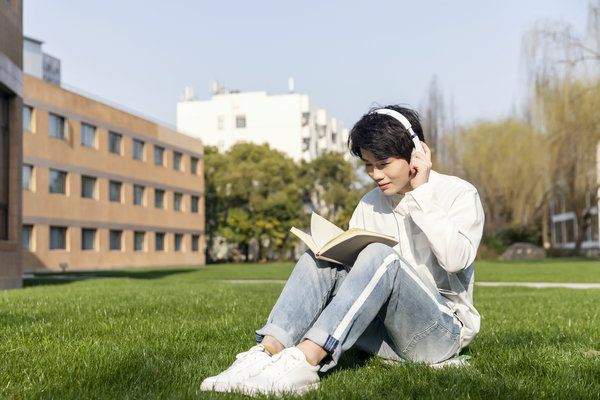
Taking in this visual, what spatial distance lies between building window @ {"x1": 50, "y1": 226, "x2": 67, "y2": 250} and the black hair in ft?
117

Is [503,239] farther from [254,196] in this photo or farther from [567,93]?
[567,93]

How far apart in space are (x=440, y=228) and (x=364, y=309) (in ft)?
1.87

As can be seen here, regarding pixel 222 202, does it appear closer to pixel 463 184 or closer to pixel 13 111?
pixel 13 111

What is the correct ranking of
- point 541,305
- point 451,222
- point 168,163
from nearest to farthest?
point 451,222 → point 541,305 → point 168,163

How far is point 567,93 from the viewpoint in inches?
1029

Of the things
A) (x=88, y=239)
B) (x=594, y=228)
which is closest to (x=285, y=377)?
(x=88, y=239)

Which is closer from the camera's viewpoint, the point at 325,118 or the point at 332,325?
the point at 332,325

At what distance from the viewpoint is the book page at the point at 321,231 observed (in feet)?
11.7

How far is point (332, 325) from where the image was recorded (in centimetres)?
321

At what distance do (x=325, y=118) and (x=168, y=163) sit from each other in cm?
3949

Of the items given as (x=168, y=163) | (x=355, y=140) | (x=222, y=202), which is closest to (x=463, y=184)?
(x=355, y=140)

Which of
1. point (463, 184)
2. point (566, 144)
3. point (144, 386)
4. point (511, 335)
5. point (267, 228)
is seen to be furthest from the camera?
point (267, 228)

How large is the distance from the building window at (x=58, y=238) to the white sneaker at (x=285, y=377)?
35.8 meters

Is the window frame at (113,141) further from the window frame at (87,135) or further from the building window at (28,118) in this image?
the building window at (28,118)
